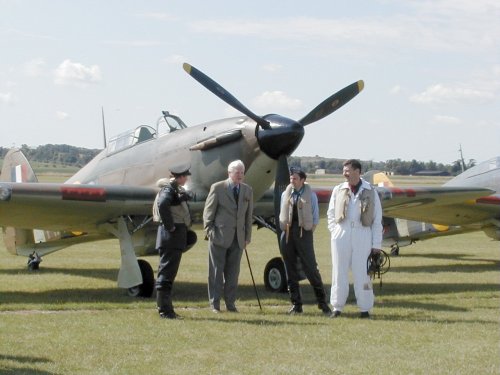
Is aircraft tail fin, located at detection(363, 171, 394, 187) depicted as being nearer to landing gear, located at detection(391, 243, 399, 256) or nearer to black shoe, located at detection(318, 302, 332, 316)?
landing gear, located at detection(391, 243, 399, 256)

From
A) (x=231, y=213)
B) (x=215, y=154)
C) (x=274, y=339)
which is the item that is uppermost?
(x=215, y=154)

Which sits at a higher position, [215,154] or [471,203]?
[215,154]

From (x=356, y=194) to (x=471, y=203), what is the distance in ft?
30.3

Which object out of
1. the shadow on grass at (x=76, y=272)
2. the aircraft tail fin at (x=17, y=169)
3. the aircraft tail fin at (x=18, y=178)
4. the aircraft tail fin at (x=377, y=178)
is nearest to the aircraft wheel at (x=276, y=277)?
the shadow on grass at (x=76, y=272)

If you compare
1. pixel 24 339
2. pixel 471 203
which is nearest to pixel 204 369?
pixel 24 339

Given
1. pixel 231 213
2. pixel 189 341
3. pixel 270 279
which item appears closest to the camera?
pixel 189 341

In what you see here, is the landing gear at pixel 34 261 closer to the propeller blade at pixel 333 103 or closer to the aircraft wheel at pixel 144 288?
the aircraft wheel at pixel 144 288

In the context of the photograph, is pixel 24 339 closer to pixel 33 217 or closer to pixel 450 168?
pixel 33 217

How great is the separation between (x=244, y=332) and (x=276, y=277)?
469 cm

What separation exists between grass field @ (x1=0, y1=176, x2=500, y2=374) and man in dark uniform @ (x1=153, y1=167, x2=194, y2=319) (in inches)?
9.8

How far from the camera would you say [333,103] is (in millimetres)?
12109

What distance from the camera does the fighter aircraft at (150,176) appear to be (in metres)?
11.2

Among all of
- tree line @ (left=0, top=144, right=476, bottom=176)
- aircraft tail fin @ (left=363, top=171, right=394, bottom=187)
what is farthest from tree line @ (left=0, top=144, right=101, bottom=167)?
aircraft tail fin @ (left=363, top=171, right=394, bottom=187)

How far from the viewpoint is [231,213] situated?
9.83 metres
